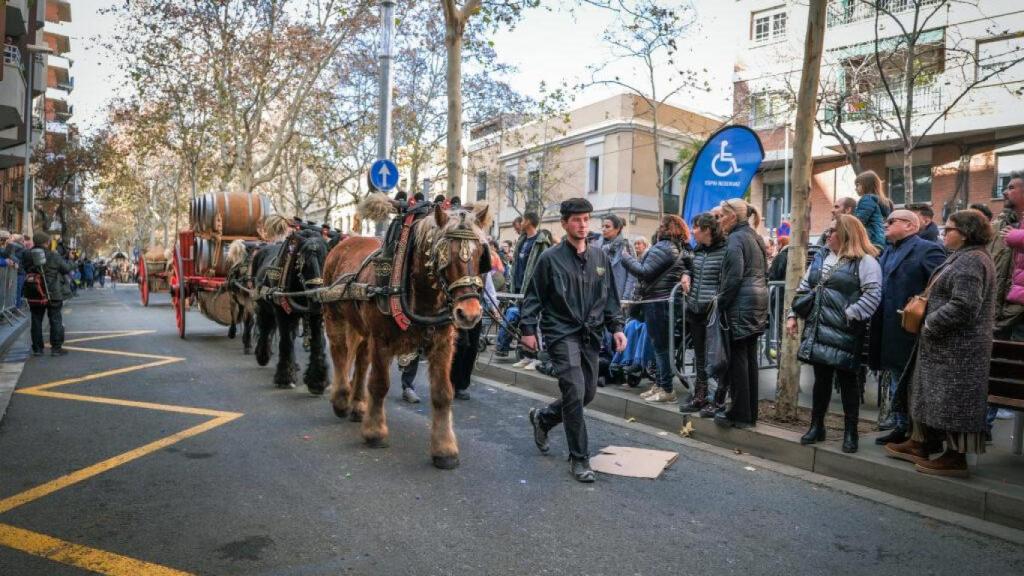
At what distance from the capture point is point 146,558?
3.42 meters

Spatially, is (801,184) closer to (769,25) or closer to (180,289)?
(180,289)

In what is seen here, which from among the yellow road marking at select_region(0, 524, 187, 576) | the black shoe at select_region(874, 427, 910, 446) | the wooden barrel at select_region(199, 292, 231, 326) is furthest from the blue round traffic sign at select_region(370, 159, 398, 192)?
the yellow road marking at select_region(0, 524, 187, 576)

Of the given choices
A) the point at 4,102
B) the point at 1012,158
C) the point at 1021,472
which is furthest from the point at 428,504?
the point at 1012,158

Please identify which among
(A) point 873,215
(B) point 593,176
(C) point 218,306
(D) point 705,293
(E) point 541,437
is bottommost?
(E) point 541,437

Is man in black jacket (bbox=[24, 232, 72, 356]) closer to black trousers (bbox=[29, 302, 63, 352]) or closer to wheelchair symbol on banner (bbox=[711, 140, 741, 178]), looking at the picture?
black trousers (bbox=[29, 302, 63, 352])

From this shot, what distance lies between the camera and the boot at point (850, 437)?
17.3ft

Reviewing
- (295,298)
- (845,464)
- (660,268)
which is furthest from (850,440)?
(295,298)

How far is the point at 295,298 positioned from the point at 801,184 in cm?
533

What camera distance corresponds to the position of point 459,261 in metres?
4.73

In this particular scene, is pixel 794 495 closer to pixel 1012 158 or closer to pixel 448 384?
pixel 448 384

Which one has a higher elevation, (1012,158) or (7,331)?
(1012,158)

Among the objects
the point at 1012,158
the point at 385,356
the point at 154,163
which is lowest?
the point at 385,356

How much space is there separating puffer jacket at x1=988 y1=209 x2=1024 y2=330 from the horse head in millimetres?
4186

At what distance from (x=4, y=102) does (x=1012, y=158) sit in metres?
27.6
